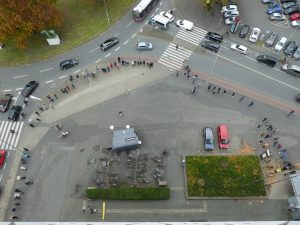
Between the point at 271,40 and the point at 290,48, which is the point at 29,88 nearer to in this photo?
the point at 271,40

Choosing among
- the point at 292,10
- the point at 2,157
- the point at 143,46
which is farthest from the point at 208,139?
the point at 292,10

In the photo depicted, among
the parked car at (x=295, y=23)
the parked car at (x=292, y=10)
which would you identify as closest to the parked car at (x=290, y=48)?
the parked car at (x=295, y=23)

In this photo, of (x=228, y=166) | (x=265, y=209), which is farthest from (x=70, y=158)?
(x=265, y=209)

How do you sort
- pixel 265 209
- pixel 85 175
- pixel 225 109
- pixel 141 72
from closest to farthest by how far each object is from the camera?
pixel 265 209 → pixel 85 175 → pixel 225 109 → pixel 141 72

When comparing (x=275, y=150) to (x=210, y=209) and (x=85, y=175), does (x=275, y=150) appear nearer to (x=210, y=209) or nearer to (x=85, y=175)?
(x=210, y=209)

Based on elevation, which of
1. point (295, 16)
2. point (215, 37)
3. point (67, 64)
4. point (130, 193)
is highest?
point (295, 16)
